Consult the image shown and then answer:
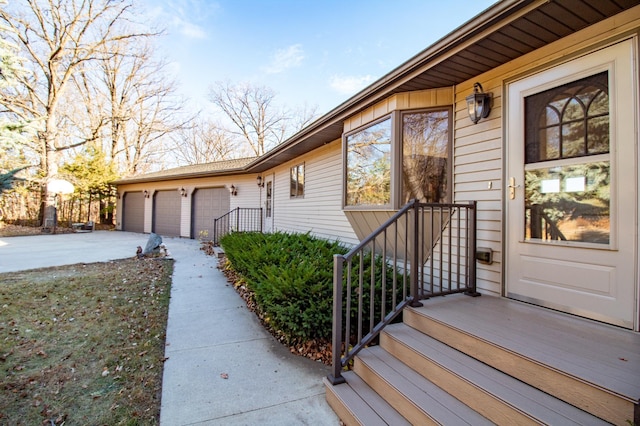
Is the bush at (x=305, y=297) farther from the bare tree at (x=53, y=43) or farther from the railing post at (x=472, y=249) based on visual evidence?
the bare tree at (x=53, y=43)

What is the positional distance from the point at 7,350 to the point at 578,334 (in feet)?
16.4

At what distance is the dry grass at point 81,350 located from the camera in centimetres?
227

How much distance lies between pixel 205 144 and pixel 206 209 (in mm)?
13355

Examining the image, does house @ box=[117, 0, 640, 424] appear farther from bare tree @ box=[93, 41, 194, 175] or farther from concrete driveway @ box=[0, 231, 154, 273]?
bare tree @ box=[93, 41, 194, 175]

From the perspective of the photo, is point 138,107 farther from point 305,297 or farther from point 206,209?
point 305,297

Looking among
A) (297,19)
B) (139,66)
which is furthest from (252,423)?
(139,66)

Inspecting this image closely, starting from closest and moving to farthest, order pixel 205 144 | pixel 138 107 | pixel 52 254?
pixel 52 254
pixel 138 107
pixel 205 144

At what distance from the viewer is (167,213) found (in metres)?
14.9

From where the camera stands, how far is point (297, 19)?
1275 centimetres

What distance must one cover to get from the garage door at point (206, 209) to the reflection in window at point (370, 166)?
8960 millimetres

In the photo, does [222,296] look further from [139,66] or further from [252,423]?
[139,66]

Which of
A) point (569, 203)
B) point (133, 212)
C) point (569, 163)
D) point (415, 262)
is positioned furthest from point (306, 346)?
point (133, 212)

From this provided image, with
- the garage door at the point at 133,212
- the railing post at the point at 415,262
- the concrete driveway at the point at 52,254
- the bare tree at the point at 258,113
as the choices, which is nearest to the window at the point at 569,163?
the railing post at the point at 415,262

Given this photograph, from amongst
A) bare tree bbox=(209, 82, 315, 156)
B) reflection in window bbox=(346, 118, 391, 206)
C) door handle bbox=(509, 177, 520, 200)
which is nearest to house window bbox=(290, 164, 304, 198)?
reflection in window bbox=(346, 118, 391, 206)
